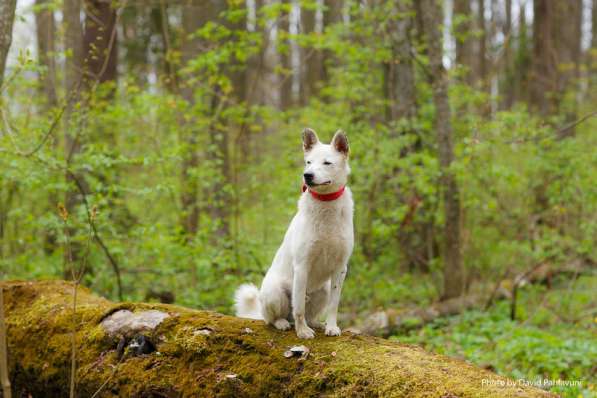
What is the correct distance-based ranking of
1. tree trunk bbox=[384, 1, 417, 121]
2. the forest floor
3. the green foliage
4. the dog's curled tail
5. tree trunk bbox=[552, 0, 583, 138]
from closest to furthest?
the dog's curled tail < the forest floor < the green foliage < tree trunk bbox=[384, 1, 417, 121] < tree trunk bbox=[552, 0, 583, 138]

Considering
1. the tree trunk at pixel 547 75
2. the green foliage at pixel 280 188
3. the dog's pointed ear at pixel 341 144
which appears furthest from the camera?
the tree trunk at pixel 547 75

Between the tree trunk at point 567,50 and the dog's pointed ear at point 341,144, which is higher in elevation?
the tree trunk at point 567,50

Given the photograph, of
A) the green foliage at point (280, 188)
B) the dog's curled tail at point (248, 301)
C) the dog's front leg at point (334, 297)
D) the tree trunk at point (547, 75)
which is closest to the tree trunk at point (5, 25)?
the green foliage at point (280, 188)

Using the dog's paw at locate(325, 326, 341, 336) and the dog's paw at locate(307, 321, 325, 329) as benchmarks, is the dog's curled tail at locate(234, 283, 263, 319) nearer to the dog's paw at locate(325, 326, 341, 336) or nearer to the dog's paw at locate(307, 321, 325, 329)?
the dog's paw at locate(307, 321, 325, 329)

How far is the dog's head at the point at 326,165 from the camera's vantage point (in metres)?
3.91

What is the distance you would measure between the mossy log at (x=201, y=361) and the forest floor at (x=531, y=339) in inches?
97.5

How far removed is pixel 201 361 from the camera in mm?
3711

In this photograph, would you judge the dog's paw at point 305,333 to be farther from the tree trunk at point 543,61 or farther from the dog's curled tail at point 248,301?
the tree trunk at point 543,61

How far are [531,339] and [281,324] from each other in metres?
4.00

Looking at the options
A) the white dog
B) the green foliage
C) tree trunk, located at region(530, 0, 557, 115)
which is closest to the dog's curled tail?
the white dog

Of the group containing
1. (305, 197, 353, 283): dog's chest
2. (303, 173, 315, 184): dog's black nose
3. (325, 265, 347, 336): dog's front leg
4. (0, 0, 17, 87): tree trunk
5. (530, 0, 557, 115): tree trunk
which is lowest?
(325, 265, 347, 336): dog's front leg

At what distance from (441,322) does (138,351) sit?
5.77 m

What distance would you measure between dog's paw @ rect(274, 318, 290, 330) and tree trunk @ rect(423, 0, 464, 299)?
16.5ft

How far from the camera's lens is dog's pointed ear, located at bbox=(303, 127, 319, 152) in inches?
169
